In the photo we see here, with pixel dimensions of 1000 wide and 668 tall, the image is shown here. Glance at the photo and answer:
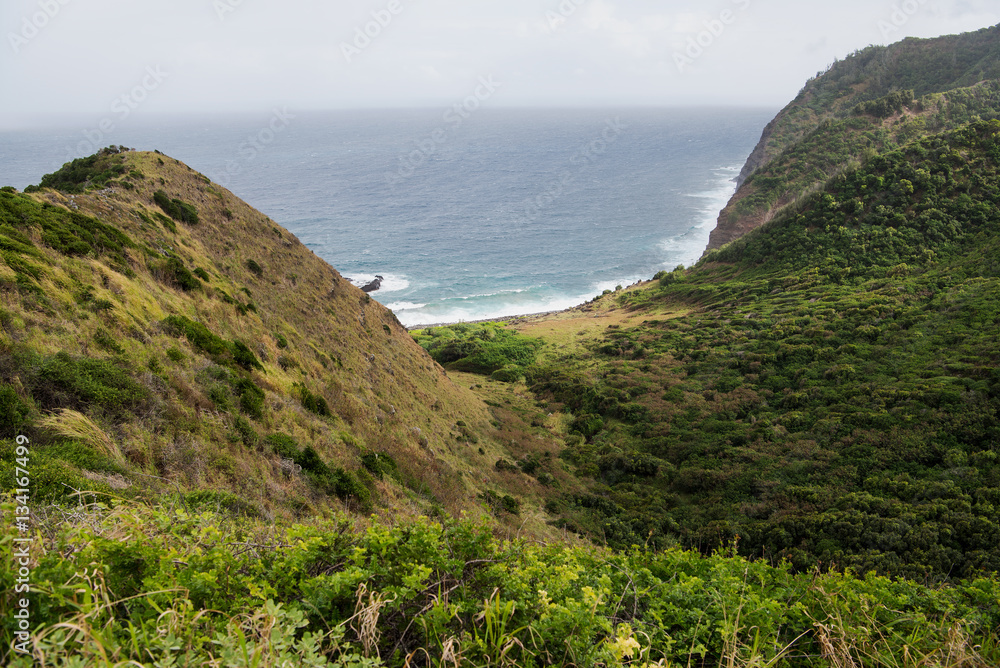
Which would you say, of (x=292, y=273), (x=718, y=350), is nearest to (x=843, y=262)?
(x=718, y=350)

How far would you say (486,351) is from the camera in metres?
42.2

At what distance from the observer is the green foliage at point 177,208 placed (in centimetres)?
2323

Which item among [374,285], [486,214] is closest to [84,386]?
[374,285]

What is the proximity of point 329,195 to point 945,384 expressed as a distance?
131 m

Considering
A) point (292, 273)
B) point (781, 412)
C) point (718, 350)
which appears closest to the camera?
point (781, 412)

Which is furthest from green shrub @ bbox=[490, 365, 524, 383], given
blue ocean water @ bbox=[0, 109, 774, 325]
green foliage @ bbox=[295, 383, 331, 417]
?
blue ocean water @ bbox=[0, 109, 774, 325]

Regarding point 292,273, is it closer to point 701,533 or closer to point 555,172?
point 701,533

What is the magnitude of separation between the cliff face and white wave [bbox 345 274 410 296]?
4829 centimetres

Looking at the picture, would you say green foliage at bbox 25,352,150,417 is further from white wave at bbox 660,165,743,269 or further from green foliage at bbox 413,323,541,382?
white wave at bbox 660,165,743,269

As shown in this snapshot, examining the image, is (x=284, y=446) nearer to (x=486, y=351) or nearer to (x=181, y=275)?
(x=181, y=275)

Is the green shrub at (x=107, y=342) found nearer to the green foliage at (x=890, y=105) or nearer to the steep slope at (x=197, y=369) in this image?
the steep slope at (x=197, y=369)

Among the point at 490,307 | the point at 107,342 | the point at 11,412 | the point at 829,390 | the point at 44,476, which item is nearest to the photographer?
the point at 44,476

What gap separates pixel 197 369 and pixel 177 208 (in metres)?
15.5

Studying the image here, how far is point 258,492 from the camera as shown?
10156 millimetres
